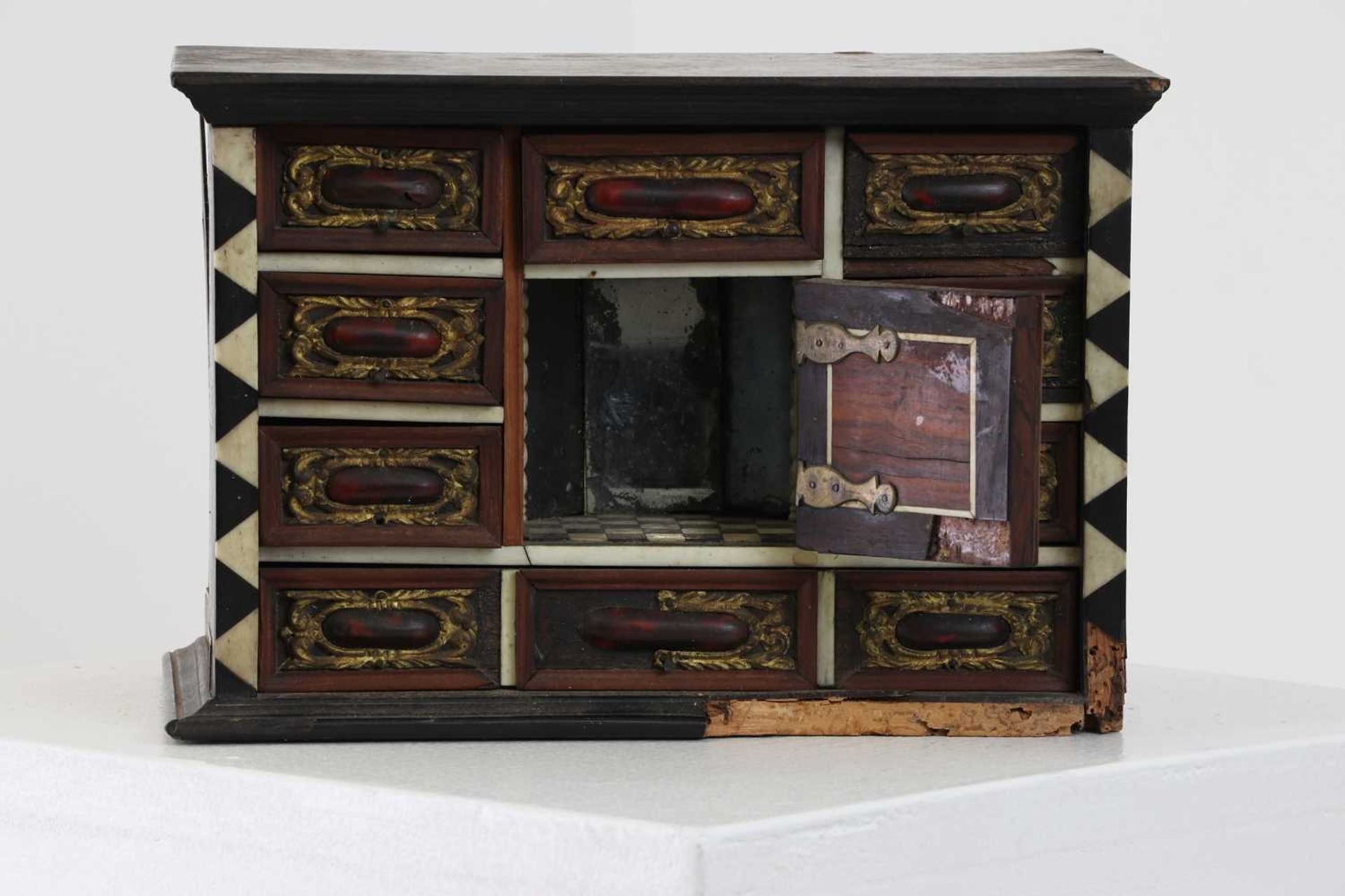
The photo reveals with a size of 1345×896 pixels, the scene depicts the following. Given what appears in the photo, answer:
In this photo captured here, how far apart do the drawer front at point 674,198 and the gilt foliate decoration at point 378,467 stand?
291 mm

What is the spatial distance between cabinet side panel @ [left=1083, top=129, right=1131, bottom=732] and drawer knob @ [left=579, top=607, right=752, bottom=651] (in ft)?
1.54

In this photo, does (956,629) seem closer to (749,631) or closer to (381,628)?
(749,631)

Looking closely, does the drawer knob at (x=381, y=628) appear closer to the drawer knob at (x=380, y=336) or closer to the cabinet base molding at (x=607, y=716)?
the cabinet base molding at (x=607, y=716)

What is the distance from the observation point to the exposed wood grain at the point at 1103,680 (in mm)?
2820

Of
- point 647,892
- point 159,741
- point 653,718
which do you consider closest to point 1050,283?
point 653,718

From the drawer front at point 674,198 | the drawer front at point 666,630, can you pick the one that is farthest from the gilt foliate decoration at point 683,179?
the drawer front at point 666,630

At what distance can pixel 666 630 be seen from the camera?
2812 mm

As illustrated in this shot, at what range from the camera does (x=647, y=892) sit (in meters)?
2.30

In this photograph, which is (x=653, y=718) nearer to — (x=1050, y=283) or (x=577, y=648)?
(x=577, y=648)

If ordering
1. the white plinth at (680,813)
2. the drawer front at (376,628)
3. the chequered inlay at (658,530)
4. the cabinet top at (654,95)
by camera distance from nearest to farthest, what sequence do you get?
the white plinth at (680,813), the cabinet top at (654,95), the drawer front at (376,628), the chequered inlay at (658,530)

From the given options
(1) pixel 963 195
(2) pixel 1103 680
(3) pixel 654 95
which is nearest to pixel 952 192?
(1) pixel 963 195

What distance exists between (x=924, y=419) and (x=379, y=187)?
0.75 meters

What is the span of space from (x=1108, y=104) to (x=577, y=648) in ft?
3.22

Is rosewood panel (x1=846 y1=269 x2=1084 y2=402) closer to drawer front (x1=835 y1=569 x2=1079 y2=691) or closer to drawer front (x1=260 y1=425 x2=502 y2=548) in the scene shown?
drawer front (x1=835 y1=569 x2=1079 y2=691)
